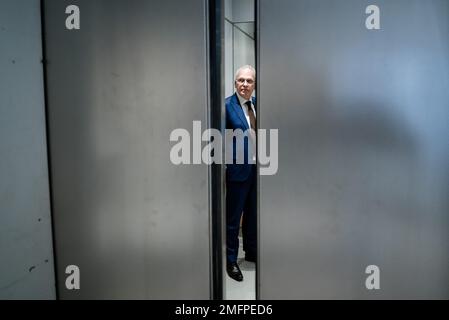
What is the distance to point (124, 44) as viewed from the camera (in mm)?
1533

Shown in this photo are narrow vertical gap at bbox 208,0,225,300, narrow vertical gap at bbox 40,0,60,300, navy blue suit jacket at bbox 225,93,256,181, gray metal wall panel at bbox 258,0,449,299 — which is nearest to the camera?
gray metal wall panel at bbox 258,0,449,299

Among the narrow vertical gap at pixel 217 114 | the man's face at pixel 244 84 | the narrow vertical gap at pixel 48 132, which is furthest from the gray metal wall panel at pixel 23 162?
the man's face at pixel 244 84

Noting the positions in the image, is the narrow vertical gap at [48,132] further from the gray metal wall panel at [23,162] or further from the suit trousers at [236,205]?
the suit trousers at [236,205]

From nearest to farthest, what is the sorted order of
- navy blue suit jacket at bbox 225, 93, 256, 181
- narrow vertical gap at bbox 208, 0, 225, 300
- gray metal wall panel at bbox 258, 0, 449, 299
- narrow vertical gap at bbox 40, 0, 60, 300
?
gray metal wall panel at bbox 258, 0, 449, 299 < narrow vertical gap at bbox 208, 0, 225, 300 < narrow vertical gap at bbox 40, 0, 60, 300 < navy blue suit jacket at bbox 225, 93, 256, 181

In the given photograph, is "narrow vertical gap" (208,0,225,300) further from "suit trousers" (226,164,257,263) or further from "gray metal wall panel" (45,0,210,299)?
"suit trousers" (226,164,257,263)

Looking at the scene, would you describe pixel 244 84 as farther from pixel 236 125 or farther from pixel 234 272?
pixel 234 272

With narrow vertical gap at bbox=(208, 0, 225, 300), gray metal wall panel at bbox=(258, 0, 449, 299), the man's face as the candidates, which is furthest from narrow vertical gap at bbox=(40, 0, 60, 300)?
the man's face

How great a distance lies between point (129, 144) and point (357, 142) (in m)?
1.00

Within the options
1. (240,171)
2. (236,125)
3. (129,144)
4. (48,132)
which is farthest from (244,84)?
(48,132)

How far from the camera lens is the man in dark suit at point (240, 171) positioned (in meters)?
2.23

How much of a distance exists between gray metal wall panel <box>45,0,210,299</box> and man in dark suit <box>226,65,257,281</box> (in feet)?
2.31

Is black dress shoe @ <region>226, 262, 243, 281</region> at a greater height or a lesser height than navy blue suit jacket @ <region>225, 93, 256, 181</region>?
lesser

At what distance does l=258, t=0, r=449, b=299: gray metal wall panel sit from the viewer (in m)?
1.36
